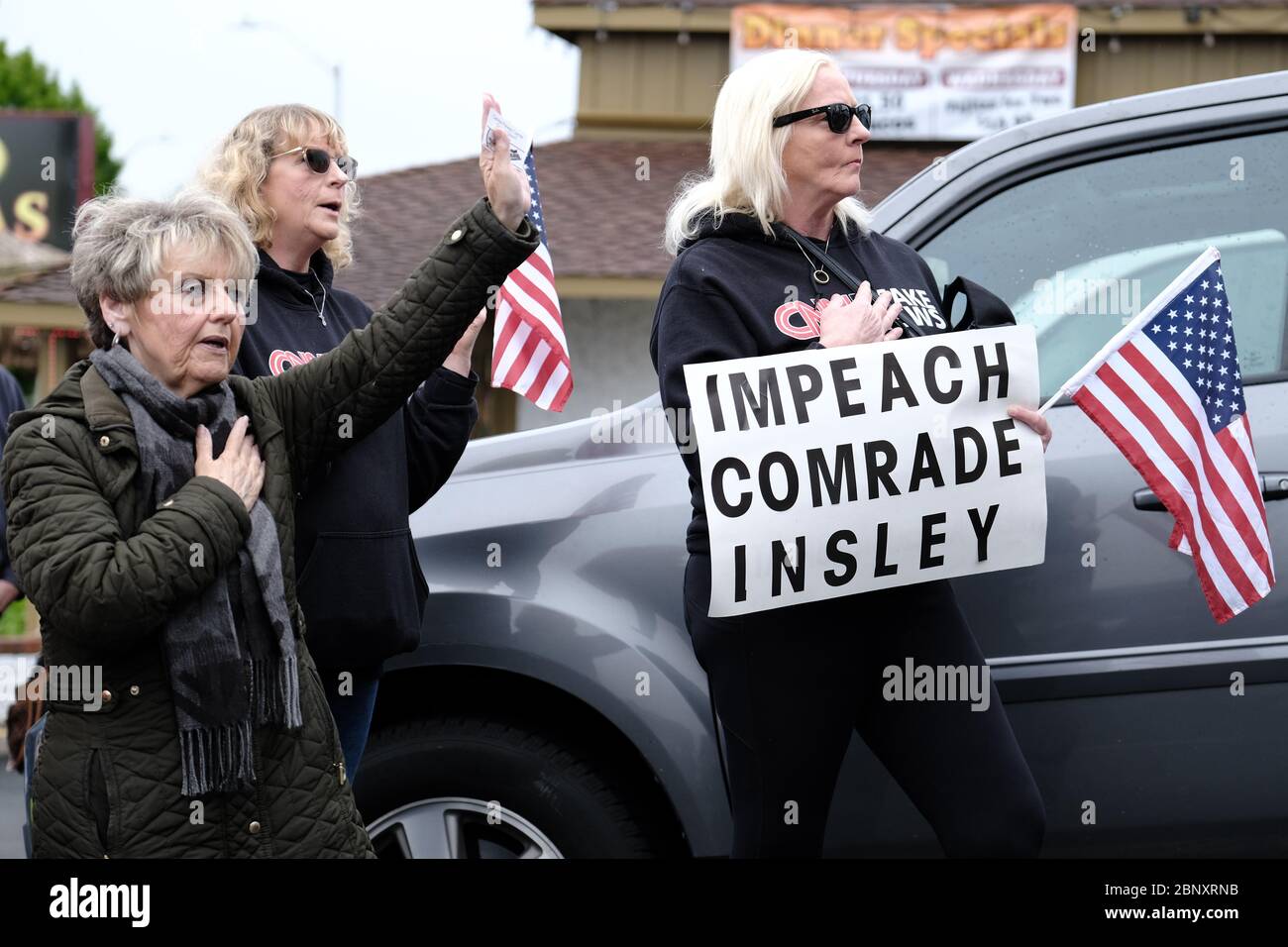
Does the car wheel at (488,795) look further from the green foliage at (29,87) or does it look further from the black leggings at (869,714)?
the green foliage at (29,87)

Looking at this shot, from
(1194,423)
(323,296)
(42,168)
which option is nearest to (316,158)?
(323,296)

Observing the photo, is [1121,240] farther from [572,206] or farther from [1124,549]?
[572,206]

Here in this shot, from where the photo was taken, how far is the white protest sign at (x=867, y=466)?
258 centimetres

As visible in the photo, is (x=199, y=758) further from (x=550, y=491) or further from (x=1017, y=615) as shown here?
(x=1017, y=615)

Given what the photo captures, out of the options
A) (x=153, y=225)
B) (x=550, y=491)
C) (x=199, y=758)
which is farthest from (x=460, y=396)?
(x=199, y=758)

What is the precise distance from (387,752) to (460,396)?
2.66ft

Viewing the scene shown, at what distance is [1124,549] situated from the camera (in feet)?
9.82

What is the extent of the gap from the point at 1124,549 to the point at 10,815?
4954mm

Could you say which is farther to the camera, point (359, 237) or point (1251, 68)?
point (1251, 68)

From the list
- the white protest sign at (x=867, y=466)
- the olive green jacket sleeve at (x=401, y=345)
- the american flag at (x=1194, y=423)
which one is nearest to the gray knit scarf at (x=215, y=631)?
the olive green jacket sleeve at (x=401, y=345)

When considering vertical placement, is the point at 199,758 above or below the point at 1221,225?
below

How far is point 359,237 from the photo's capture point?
11000mm

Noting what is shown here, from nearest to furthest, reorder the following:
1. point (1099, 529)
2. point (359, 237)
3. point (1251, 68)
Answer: point (1099, 529) → point (359, 237) → point (1251, 68)
